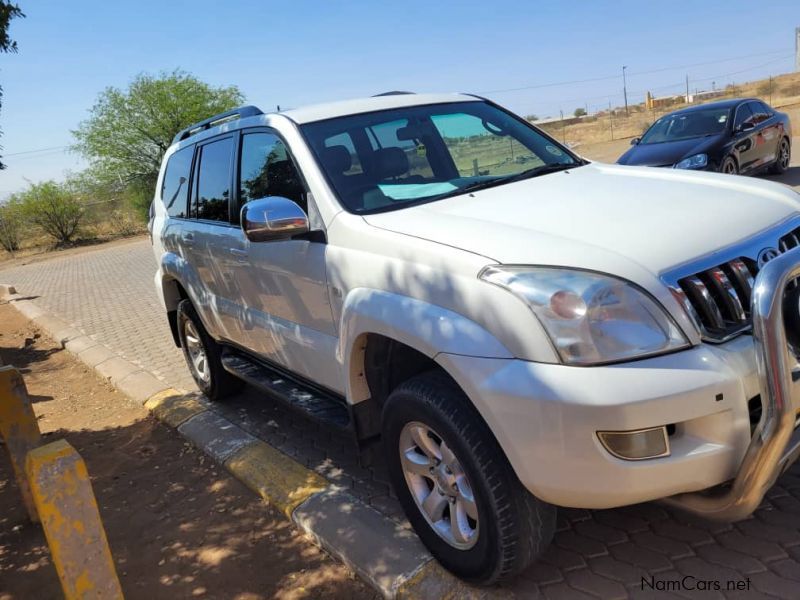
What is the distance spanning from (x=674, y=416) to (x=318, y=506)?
2101mm

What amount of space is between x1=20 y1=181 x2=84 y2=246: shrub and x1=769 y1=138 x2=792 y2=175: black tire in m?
24.9

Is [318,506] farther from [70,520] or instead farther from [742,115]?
[742,115]

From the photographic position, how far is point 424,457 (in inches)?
110

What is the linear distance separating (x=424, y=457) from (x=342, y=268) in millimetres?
899

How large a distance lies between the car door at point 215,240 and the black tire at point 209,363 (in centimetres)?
24

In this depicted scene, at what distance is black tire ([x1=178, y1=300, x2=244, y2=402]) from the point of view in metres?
5.21

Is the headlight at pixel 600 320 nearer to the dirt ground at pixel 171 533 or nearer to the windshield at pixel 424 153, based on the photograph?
the windshield at pixel 424 153

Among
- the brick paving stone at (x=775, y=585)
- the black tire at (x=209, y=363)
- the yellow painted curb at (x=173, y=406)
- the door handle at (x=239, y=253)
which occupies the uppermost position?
Result: the door handle at (x=239, y=253)

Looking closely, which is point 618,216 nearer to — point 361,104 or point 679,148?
point 361,104

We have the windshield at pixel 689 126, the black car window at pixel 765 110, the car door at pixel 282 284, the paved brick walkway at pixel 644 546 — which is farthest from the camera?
the black car window at pixel 765 110

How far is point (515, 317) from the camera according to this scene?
7.27ft

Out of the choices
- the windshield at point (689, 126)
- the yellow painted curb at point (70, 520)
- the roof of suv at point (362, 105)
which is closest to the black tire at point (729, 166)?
the windshield at point (689, 126)

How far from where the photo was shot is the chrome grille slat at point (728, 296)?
7.43ft

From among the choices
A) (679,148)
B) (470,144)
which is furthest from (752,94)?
(470,144)
